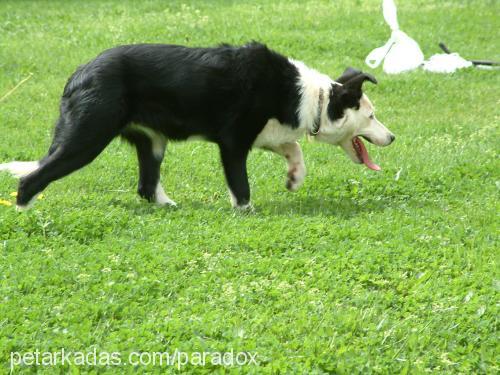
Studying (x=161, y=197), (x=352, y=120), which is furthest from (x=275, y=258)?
(x=352, y=120)

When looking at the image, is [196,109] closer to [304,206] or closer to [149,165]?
[149,165]

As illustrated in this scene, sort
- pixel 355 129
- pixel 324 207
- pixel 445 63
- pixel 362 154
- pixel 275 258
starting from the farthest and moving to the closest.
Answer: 1. pixel 445 63
2. pixel 362 154
3. pixel 355 129
4. pixel 324 207
5. pixel 275 258

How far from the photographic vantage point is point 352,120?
791cm

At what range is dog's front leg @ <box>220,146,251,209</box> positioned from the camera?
7.44 m

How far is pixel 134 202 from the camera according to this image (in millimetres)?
7727

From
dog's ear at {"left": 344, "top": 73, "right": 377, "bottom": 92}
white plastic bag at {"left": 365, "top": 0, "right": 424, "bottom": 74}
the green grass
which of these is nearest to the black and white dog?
dog's ear at {"left": 344, "top": 73, "right": 377, "bottom": 92}

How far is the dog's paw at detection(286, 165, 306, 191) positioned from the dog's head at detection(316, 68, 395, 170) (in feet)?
1.18

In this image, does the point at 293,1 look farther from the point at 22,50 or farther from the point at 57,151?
the point at 57,151

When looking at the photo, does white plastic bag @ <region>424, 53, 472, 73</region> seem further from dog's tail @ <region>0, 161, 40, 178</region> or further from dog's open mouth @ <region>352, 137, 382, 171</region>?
dog's tail @ <region>0, 161, 40, 178</region>

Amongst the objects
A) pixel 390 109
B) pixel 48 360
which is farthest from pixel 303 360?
pixel 390 109

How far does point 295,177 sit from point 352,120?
2.40 feet

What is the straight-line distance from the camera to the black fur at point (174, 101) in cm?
697

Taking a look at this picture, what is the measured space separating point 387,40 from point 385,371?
1027 centimetres

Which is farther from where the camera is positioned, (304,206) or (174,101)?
(304,206)
